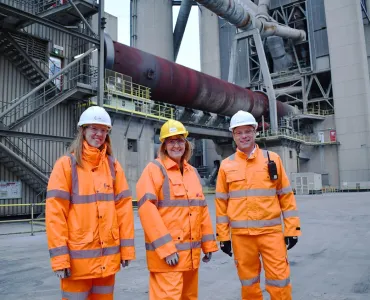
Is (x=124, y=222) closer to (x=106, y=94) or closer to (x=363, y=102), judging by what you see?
(x=106, y=94)

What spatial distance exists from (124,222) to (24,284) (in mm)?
2474

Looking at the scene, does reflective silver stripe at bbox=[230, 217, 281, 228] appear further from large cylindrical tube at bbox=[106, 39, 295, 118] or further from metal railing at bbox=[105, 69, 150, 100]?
metal railing at bbox=[105, 69, 150, 100]

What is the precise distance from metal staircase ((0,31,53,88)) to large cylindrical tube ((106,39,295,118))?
104 inches

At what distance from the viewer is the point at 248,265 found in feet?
10.3

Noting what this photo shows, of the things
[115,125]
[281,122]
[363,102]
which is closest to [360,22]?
[363,102]

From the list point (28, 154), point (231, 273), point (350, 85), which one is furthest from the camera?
point (350, 85)

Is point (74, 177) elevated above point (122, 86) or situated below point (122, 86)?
below

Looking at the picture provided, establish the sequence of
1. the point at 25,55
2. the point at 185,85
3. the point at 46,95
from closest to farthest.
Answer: the point at 25,55, the point at 46,95, the point at 185,85

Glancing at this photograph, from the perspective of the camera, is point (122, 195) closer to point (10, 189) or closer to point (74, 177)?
point (74, 177)

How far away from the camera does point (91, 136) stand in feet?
8.82

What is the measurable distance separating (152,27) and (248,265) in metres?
30.6

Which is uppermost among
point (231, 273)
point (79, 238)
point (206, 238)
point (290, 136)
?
point (290, 136)

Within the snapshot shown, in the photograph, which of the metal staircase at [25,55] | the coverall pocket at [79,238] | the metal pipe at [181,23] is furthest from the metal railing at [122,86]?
the metal pipe at [181,23]

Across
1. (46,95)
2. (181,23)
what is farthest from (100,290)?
(181,23)
